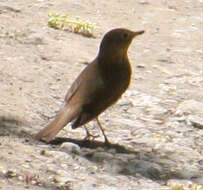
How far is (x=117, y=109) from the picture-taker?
687cm

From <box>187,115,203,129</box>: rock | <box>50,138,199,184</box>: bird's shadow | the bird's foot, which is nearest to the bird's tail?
<box>50,138,199,184</box>: bird's shadow

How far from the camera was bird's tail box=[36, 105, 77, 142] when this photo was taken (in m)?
5.42

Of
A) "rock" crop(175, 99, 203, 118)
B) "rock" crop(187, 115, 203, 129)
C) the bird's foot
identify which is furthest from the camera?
"rock" crop(175, 99, 203, 118)

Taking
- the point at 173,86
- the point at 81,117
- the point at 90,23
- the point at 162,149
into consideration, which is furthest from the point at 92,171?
the point at 90,23

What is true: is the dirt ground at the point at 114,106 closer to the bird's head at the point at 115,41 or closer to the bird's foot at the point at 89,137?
the bird's foot at the point at 89,137

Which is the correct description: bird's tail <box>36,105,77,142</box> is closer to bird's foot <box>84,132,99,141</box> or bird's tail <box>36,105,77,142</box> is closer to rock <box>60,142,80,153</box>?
rock <box>60,142,80,153</box>

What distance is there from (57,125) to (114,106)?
1.53m

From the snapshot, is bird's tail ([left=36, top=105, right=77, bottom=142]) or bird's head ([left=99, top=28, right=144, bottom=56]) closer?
bird's tail ([left=36, top=105, right=77, bottom=142])

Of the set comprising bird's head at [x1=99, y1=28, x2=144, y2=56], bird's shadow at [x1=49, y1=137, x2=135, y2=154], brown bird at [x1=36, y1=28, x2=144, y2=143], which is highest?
bird's head at [x1=99, y1=28, x2=144, y2=56]

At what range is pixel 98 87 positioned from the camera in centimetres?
558

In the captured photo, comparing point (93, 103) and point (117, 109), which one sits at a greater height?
point (93, 103)

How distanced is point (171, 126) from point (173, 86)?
46.2 inches

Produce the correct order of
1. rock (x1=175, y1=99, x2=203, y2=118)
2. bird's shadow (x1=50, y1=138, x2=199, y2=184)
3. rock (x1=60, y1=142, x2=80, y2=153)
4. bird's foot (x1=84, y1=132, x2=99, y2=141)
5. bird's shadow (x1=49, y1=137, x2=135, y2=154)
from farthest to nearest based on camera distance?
1. rock (x1=175, y1=99, x2=203, y2=118)
2. bird's foot (x1=84, y1=132, x2=99, y2=141)
3. bird's shadow (x1=49, y1=137, x2=135, y2=154)
4. rock (x1=60, y1=142, x2=80, y2=153)
5. bird's shadow (x1=50, y1=138, x2=199, y2=184)

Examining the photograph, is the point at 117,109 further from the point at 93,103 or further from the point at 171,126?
the point at 93,103
